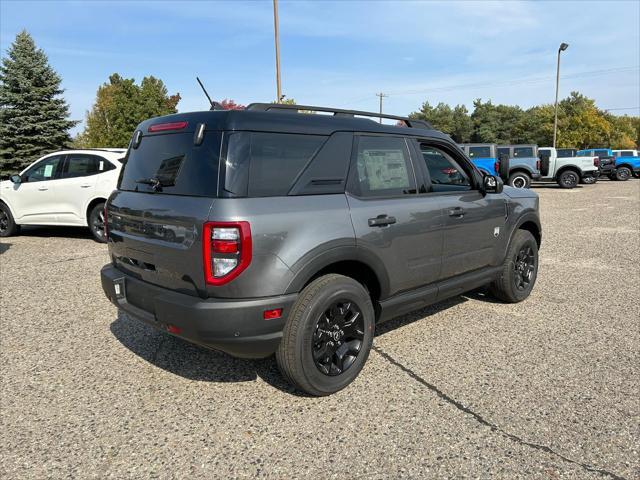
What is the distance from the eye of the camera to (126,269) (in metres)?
3.33

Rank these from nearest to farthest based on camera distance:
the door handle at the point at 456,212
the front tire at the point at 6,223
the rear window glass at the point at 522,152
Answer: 1. the door handle at the point at 456,212
2. the front tire at the point at 6,223
3. the rear window glass at the point at 522,152

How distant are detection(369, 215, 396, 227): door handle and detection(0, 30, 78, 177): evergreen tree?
2549 cm

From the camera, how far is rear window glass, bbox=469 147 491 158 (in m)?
19.4

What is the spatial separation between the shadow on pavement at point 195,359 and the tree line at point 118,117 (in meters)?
1.95

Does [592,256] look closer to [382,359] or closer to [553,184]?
[382,359]

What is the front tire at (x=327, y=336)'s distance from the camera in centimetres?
287

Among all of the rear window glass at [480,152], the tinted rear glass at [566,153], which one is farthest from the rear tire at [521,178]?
the tinted rear glass at [566,153]

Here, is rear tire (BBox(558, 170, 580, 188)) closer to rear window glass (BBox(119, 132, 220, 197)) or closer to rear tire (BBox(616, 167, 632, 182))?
rear tire (BBox(616, 167, 632, 182))

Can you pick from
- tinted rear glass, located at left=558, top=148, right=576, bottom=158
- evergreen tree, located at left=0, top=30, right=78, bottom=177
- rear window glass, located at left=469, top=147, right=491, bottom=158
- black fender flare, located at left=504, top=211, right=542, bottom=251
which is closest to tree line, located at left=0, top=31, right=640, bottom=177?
evergreen tree, located at left=0, top=30, right=78, bottom=177

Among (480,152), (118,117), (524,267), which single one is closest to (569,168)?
(480,152)

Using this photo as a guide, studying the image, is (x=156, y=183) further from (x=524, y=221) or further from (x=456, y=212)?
(x=524, y=221)

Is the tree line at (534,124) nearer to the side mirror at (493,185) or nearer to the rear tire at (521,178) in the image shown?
the rear tire at (521,178)

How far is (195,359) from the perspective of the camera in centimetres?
373

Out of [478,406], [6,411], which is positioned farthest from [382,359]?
[6,411]
